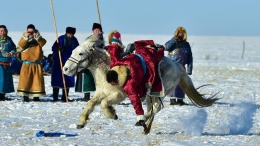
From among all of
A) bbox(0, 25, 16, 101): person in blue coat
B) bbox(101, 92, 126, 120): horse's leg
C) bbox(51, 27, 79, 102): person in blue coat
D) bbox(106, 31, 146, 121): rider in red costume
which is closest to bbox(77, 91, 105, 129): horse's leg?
bbox(101, 92, 126, 120): horse's leg

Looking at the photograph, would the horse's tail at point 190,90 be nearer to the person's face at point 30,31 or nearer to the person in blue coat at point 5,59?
the person's face at point 30,31

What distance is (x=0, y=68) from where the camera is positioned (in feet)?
43.3

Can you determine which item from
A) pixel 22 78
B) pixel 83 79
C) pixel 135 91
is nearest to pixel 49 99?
pixel 22 78

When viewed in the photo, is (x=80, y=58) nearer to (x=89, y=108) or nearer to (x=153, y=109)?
(x=89, y=108)

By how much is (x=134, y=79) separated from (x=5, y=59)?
553 cm

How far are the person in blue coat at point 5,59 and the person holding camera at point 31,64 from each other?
0.19 metres

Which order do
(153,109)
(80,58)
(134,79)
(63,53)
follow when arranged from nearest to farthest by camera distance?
(134,79) → (80,58) → (153,109) → (63,53)

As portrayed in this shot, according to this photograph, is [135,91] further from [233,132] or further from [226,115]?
[226,115]

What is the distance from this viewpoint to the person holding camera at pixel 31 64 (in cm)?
1282

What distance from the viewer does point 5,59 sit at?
43.1 ft

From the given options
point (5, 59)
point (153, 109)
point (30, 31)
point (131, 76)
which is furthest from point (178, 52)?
point (131, 76)

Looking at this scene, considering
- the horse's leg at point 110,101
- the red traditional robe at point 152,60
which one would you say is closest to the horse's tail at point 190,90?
the red traditional robe at point 152,60

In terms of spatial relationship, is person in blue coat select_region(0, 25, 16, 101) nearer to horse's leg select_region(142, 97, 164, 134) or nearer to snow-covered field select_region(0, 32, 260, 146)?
snow-covered field select_region(0, 32, 260, 146)

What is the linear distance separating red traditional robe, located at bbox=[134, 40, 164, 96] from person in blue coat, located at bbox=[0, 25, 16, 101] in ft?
15.5
